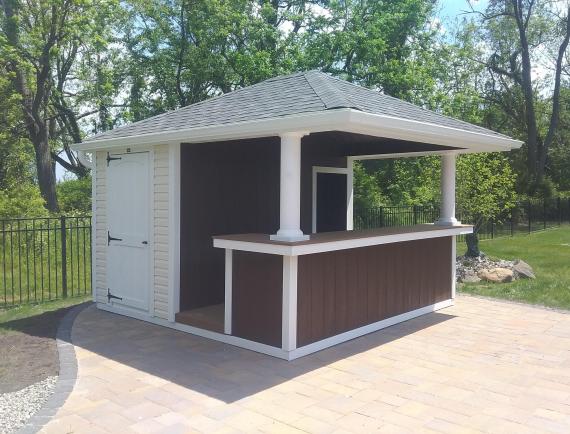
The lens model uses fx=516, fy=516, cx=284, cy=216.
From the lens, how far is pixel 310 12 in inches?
812

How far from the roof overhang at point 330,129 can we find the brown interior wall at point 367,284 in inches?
51.7

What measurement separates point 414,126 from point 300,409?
2.93 metres

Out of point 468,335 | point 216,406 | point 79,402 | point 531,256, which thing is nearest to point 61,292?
point 79,402

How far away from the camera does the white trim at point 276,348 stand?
17.0 ft

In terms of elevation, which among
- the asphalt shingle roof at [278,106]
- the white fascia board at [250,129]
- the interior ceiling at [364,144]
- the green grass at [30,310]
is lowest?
the green grass at [30,310]

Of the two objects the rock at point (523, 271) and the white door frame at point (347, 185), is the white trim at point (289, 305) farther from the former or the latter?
the rock at point (523, 271)

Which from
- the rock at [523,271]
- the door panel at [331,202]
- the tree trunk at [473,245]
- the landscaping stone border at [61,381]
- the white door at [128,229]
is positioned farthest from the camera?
the tree trunk at [473,245]

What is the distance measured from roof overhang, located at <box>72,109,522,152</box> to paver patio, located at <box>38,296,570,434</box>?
2251 millimetres

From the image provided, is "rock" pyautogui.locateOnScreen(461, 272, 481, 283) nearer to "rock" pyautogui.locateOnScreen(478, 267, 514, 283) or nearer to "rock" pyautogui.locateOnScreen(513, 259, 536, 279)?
"rock" pyautogui.locateOnScreen(478, 267, 514, 283)

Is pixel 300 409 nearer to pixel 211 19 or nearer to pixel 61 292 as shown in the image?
pixel 61 292

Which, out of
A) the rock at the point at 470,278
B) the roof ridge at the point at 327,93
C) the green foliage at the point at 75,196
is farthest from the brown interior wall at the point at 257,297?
the green foliage at the point at 75,196

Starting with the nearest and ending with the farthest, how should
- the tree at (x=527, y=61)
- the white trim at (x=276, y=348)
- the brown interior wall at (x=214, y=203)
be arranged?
the white trim at (x=276, y=348) < the brown interior wall at (x=214, y=203) < the tree at (x=527, y=61)

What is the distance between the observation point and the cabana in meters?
5.09

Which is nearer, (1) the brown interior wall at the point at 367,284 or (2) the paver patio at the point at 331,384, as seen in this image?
(2) the paver patio at the point at 331,384
